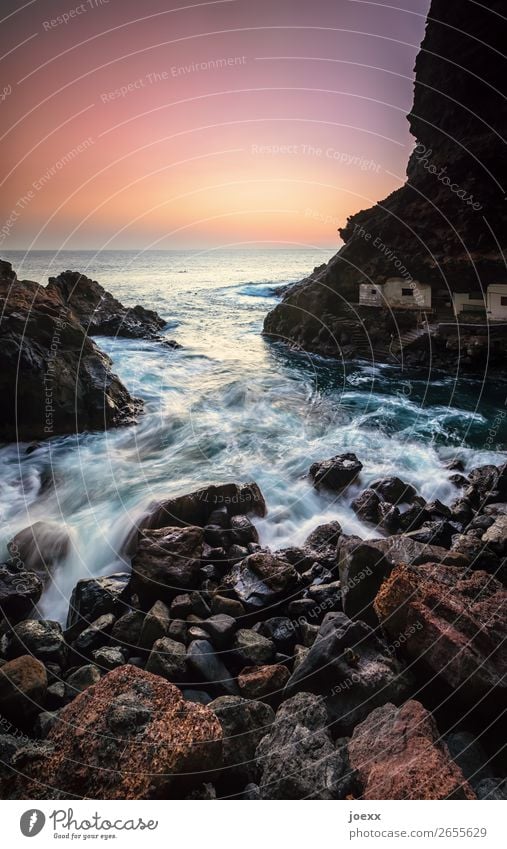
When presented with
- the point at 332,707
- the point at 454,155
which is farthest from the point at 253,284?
the point at 332,707

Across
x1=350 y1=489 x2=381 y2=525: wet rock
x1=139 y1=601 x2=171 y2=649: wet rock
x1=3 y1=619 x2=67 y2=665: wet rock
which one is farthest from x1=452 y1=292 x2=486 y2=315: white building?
x1=3 y1=619 x2=67 y2=665: wet rock

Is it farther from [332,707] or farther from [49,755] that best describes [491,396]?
[49,755]

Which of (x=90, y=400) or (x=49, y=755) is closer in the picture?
(x=49, y=755)

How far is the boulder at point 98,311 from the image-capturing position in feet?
66.4

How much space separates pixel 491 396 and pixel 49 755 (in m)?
15.7

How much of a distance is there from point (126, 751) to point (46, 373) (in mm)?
8660

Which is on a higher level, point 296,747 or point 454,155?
point 454,155

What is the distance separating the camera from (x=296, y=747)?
2.93 meters

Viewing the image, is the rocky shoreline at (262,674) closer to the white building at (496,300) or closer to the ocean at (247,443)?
the ocean at (247,443)

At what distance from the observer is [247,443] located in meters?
11.0

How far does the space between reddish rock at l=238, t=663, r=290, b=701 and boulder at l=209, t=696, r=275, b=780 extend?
0.94 feet

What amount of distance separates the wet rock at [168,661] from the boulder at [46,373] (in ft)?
24.0

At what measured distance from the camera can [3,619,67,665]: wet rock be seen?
4176 millimetres

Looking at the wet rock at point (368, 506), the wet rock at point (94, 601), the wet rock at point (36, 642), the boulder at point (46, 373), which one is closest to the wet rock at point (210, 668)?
the wet rock at point (94, 601)
